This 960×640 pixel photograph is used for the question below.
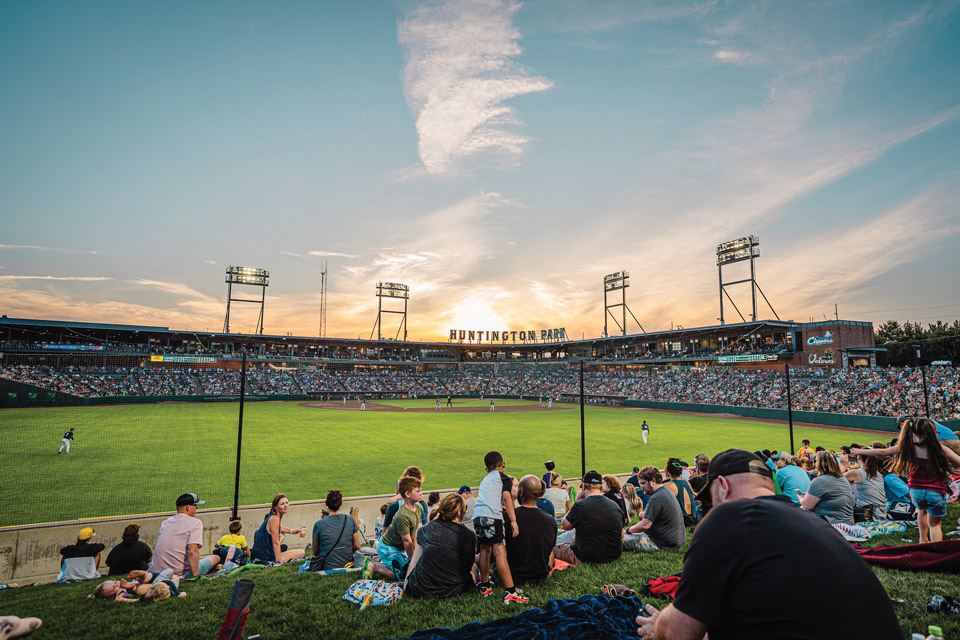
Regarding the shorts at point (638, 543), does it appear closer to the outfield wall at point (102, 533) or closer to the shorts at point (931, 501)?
the shorts at point (931, 501)

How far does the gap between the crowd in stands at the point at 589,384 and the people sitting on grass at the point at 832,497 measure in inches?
1093

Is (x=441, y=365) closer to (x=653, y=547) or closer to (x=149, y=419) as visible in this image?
(x=149, y=419)

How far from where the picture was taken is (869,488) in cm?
818

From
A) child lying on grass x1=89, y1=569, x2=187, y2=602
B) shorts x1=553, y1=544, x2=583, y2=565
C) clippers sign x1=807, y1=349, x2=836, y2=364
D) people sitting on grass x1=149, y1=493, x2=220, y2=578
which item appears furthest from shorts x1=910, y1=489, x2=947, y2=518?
clippers sign x1=807, y1=349, x2=836, y2=364

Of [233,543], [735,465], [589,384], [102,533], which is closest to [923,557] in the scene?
[735,465]

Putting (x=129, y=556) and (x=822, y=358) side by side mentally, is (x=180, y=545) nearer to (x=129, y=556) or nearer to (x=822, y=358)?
(x=129, y=556)

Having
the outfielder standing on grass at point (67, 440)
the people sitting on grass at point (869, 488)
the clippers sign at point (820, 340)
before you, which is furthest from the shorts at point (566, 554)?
the clippers sign at point (820, 340)

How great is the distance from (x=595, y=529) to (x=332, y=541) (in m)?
3.78

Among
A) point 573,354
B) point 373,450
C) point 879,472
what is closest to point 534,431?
point 373,450

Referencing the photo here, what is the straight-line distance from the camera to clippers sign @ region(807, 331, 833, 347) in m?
49.9

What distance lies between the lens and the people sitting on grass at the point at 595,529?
6.34 metres

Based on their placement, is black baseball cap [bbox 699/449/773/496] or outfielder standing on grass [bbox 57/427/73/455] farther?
outfielder standing on grass [bbox 57/427/73/455]

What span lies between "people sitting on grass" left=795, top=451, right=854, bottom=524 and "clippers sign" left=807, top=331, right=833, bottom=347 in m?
53.6

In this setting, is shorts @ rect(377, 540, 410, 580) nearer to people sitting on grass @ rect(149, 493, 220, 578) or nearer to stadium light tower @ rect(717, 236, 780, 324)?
people sitting on grass @ rect(149, 493, 220, 578)
